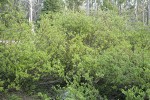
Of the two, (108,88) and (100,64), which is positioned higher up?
(100,64)

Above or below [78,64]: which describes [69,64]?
below

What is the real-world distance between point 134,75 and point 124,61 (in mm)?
639

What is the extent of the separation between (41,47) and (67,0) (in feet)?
102

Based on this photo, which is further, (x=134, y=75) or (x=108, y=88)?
(x=108, y=88)

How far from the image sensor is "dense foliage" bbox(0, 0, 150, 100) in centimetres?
630

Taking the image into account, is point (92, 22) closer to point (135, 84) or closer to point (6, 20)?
point (6, 20)

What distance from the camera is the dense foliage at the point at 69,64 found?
248 inches

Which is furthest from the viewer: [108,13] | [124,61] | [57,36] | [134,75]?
[108,13]

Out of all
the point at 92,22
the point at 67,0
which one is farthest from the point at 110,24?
the point at 67,0

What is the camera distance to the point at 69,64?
867cm

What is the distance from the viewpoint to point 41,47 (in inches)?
340

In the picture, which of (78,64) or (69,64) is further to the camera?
(69,64)

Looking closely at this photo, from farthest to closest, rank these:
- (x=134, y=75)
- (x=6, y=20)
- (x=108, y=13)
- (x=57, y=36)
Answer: (x=108, y=13) → (x=57, y=36) → (x=6, y=20) → (x=134, y=75)

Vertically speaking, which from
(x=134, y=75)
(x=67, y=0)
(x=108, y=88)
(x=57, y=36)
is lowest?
(x=108, y=88)
